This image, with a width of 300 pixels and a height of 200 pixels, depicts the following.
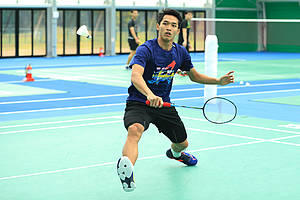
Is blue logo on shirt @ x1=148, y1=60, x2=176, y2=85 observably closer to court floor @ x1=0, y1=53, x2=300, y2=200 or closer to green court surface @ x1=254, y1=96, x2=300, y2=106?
court floor @ x1=0, y1=53, x2=300, y2=200

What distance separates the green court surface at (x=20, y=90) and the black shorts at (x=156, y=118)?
9416 mm

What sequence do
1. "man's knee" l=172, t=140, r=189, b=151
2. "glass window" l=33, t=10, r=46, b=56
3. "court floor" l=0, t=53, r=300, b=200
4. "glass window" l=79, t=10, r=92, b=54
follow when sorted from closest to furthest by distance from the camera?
"court floor" l=0, t=53, r=300, b=200, "man's knee" l=172, t=140, r=189, b=151, "glass window" l=33, t=10, r=46, b=56, "glass window" l=79, t=10, r=92, b=54

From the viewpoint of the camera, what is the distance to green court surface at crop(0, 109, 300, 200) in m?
6.64

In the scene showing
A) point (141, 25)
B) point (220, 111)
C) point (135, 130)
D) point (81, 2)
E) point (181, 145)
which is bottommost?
point (181, 145)

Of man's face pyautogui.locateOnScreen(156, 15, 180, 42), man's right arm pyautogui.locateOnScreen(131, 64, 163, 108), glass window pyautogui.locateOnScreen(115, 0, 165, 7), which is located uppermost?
glass window pyautogui.locateOnScreen(115, 0, 165, 7)

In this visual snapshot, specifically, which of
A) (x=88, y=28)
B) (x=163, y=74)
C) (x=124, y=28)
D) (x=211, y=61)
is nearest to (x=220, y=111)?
(x=163, y=74)

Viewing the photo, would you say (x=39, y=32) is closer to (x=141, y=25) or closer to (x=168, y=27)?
(x=141, y=25)

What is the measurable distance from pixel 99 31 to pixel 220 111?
2867cm

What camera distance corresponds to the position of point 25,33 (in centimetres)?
3266

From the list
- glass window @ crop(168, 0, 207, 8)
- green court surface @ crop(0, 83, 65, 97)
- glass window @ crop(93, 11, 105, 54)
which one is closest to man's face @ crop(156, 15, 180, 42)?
green court surface @ crop(0, 83, 65, 97)

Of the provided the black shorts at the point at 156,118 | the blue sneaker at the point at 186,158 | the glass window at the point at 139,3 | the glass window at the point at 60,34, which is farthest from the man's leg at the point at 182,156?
the glass window at the point at 139,3

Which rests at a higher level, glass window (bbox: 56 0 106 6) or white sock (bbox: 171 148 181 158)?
glass window (bbox: 56 0 106 6)

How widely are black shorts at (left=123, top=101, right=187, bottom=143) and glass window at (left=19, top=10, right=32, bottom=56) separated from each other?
85.6 feet

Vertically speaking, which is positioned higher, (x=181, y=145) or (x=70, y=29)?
(x=70, y=29)
